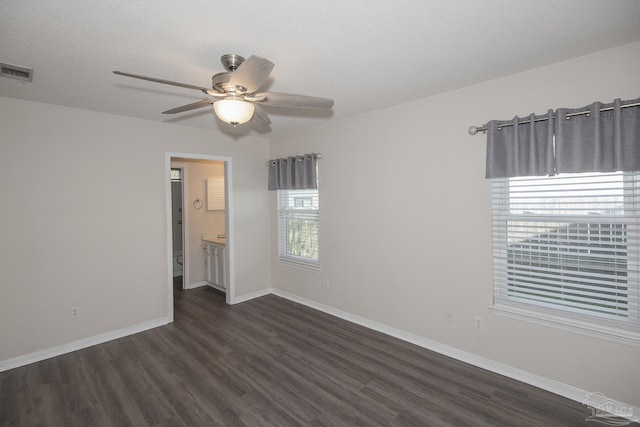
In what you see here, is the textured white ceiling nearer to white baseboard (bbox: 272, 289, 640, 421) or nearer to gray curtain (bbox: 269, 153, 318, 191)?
gray curtain (bbox: 269, 153, 318, 191)

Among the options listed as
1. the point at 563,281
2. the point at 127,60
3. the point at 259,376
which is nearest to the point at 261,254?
the point at 259,376

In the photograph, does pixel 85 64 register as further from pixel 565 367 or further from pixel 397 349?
pixel 565 367

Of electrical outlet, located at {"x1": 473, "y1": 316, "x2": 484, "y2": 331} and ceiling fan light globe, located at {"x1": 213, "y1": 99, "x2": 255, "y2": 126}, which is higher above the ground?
ceiling fan light globe, located at {"x1": 213, "y1": 99, "x2": 255, "y2": 126}

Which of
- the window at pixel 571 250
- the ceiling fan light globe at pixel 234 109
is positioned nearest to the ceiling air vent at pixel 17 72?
the ceiling fan light globe at pixel 234 109

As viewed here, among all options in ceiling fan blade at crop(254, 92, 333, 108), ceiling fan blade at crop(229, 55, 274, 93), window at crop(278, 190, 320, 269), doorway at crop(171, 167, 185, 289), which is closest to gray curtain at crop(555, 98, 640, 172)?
A: ceiling fan blade at crop(254, 92, 333, 108)

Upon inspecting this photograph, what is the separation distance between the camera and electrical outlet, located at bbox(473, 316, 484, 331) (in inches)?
107

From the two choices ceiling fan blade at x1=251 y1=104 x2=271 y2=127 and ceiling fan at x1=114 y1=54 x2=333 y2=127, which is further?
ceiling fan blade at x1=251 y1=104 x2=271 y2=127

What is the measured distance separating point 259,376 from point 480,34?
3048 mm

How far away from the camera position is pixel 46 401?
2.36 meters

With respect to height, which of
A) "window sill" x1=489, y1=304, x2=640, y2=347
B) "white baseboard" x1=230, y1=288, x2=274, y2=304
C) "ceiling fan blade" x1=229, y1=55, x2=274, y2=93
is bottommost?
"white baseboard" x1=230, y1=288, x2=274, y2=304

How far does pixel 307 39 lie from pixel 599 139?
2.08m

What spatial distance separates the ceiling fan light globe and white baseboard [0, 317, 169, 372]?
2.99 meters

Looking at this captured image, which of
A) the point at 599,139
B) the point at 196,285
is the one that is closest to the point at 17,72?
the point at 196,285

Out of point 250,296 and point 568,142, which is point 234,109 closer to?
point 568,142
